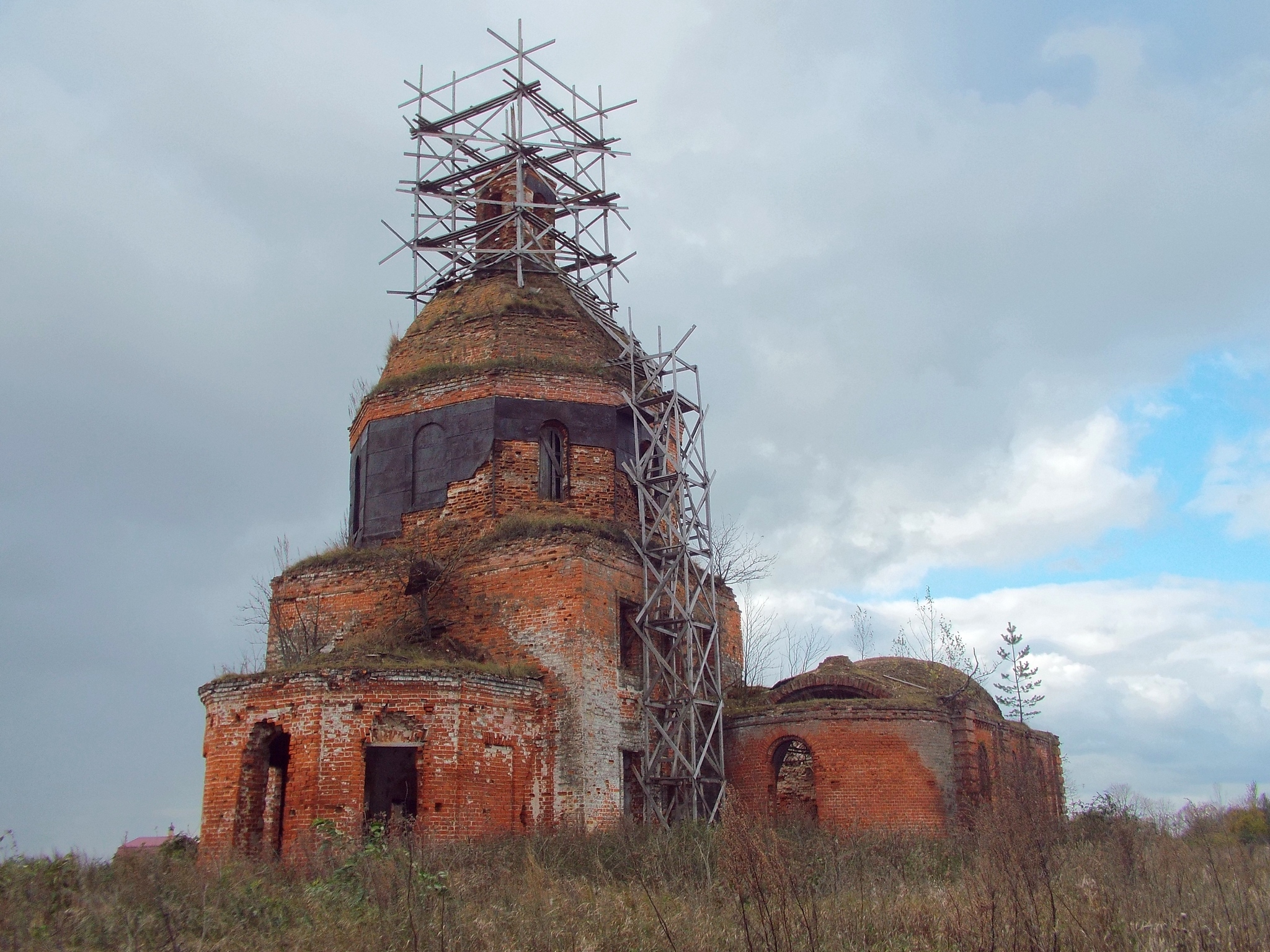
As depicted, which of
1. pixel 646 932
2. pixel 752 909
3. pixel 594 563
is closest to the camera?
pixel 646 932

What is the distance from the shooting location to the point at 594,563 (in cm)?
1585

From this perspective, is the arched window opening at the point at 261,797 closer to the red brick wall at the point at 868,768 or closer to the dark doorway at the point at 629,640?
the dark doorway at the point at 629,640

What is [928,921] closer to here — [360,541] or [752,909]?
[752,909]

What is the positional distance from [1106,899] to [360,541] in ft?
44.1

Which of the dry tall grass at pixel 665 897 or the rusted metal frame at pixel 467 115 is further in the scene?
the rusted metal frame at pixel 467 115

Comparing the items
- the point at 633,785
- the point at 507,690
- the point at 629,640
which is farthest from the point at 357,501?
the point at 633,785

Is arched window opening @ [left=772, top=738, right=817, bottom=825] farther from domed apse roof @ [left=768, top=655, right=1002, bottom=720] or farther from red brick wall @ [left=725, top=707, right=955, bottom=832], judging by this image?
domed apse roof @ [left=768, top=655, right=1002, bottom=720]

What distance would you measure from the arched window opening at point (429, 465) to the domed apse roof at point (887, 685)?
663 cm

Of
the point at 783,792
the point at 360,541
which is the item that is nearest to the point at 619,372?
the point at 360,541

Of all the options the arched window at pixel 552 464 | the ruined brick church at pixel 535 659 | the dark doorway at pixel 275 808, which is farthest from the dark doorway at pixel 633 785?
the dark doorway at pixel 275 808

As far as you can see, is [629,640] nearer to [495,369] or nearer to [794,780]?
[794,780]

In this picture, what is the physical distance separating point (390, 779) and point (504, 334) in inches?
303

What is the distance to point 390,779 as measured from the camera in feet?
52.2

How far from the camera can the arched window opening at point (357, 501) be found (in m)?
18.5
